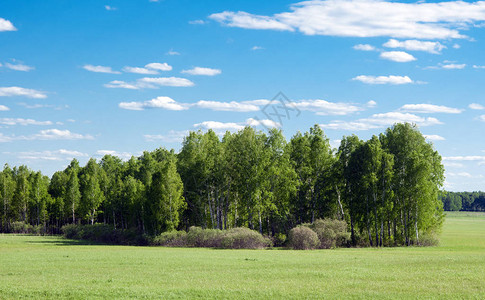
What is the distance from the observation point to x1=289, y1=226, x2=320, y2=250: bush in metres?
61.1

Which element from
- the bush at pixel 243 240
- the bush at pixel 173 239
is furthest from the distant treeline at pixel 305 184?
the bush at pixel 243 240

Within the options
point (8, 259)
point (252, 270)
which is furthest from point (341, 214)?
point (8, 259)

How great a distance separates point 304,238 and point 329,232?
14.3 feet

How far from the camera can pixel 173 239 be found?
71.3 meters

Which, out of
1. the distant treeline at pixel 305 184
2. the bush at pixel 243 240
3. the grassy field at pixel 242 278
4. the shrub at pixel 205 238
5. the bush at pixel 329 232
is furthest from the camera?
the distant treeline at pixel 305 184

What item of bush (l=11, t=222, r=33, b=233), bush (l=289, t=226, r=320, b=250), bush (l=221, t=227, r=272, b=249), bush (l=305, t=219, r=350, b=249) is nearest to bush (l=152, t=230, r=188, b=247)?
bush (l=221, t=227, r=272, b=249)

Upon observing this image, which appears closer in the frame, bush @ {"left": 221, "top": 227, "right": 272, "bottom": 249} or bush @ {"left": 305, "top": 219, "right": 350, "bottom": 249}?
bush @ {"left": 305, "top": 219, "right": 350, "bottom": 249}

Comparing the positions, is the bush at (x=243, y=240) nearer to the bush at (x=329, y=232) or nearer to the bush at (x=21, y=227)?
the bush at (x=329, y=232)

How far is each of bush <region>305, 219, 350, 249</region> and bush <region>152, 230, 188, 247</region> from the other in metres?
19.1

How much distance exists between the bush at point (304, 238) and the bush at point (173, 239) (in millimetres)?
17575

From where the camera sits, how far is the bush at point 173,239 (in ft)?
230

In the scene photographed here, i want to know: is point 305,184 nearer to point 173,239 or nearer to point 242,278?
point 173,239

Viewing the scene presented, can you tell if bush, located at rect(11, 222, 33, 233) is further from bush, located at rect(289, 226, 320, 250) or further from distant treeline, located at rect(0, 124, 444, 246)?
bush, located at rect(289, 226, 320, 250)

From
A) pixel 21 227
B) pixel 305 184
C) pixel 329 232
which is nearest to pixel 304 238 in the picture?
pixel 329 232
